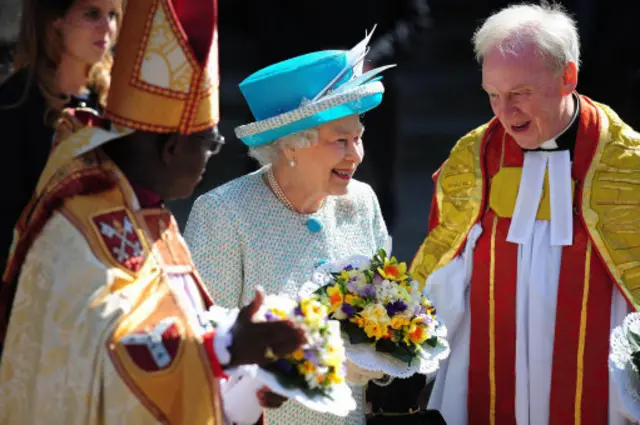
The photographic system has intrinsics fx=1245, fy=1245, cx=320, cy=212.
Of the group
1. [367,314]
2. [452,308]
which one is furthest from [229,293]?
[452,308]

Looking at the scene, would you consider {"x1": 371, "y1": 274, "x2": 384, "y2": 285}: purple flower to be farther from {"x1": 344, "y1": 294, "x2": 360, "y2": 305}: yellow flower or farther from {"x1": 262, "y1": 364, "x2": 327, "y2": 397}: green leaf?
{"x1": 262, "y1": 364, "x2": 327, "y2": 397}: green leaf

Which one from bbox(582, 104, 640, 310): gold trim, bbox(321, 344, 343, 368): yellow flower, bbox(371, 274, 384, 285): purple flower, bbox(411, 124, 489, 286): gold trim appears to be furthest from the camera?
bbox(411, 124, 489, 286): gold trim

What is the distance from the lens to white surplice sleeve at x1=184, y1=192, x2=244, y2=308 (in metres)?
4.64

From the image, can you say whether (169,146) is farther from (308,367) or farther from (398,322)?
(398,322)

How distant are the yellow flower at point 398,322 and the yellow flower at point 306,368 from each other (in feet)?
3.13

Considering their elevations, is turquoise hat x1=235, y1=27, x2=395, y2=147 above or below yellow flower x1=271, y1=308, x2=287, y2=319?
above

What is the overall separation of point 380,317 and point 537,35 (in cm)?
142

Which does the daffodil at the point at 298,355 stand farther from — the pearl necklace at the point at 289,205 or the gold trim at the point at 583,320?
the gold trim at the point at 583,320

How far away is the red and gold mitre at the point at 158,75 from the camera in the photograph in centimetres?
346

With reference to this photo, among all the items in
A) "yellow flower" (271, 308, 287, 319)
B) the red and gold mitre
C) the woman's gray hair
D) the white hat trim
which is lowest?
"yellow flower" (271, 308, 287, 319)

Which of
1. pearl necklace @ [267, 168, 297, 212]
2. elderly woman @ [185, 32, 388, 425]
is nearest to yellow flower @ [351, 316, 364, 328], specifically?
elderly woman @ [185, 32, 388, 425]

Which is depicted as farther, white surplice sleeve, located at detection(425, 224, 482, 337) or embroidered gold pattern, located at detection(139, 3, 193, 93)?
white surplice sleeve, located at detection(425, 224, 482, 337)

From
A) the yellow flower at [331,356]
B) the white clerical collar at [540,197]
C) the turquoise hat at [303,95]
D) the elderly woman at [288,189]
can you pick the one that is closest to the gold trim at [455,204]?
the white clerical collar at [540,197]

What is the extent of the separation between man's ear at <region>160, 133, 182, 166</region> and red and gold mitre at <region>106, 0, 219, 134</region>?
1.7 inches
